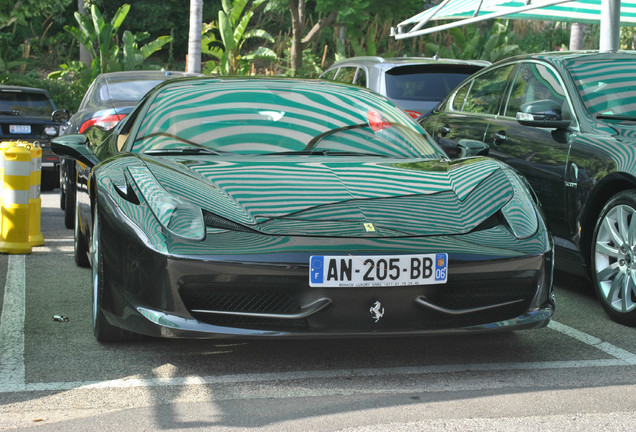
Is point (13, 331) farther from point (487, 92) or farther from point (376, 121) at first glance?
point (487, 92)

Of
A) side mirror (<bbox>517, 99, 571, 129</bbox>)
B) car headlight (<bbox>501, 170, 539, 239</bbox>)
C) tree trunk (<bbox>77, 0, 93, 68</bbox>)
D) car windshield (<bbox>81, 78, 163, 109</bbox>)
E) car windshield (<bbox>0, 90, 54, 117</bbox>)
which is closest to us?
car headlight (<bbox>501, 170, 539, 239</bbox>)

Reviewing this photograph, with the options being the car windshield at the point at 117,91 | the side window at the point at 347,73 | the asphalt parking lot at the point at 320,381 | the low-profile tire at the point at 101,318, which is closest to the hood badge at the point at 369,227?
the asphalt parking lot at the point at 320,381

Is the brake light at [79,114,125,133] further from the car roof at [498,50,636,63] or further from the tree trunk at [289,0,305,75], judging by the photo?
the tree trunk at [289,0,305,75]

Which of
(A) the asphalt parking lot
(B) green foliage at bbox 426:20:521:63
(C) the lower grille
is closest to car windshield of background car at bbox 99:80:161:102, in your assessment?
(A) the asphalt parking lot

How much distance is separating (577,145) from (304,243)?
2.53 m

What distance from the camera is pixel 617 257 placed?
204 inches

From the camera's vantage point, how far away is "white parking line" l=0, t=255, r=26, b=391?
397 centimetres

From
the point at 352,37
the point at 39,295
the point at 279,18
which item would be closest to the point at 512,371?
the point at 39,295

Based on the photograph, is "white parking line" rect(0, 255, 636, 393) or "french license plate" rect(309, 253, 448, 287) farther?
"white parking line" rect(0, 255, 636, 393)

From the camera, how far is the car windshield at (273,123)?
4.80 m

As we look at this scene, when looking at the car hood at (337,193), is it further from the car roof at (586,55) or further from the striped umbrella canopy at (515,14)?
the striped umbrella canopy at (515,14)

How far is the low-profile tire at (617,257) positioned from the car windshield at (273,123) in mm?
1047

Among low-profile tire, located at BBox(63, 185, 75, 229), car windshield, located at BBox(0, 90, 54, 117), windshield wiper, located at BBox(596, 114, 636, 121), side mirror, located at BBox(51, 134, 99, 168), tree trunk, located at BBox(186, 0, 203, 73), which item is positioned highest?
tree trunk, located at BBox(186, 0, 203, 73)

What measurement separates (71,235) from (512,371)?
5417mm
